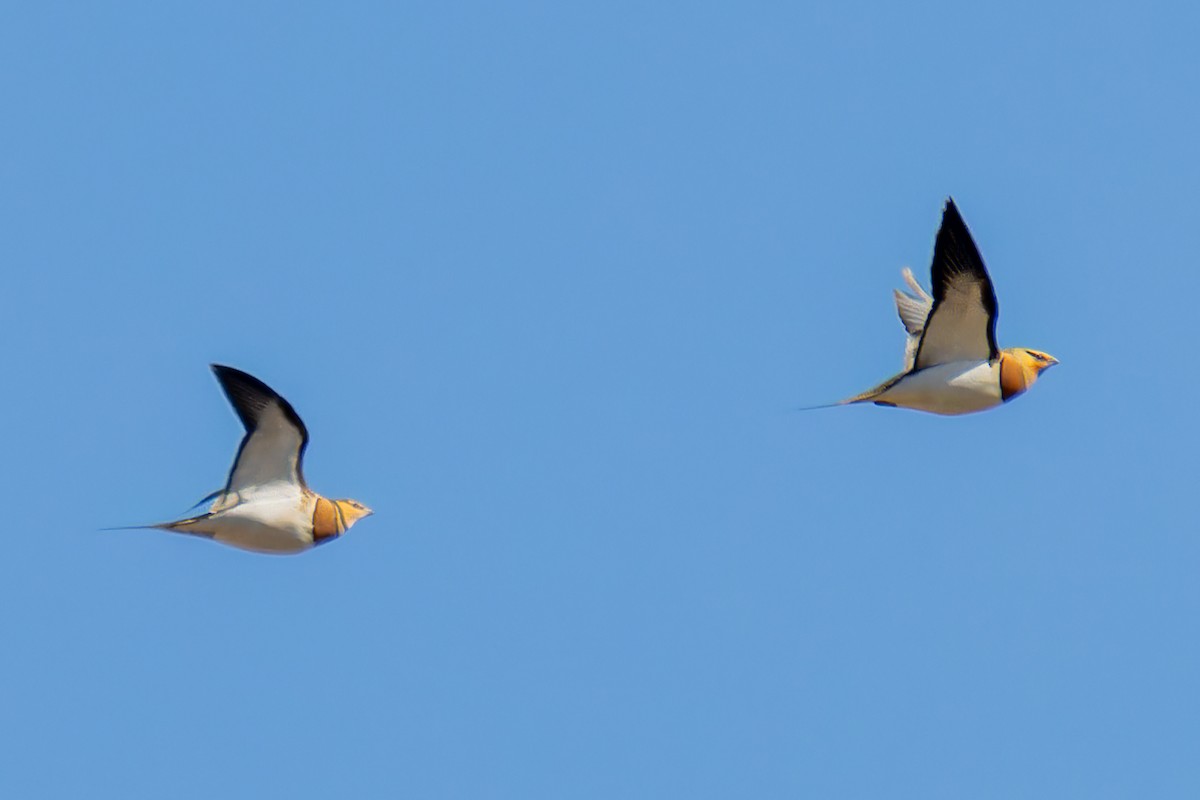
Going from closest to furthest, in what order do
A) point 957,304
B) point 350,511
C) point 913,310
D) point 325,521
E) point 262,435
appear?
point 262,435 < point 325,521 < point 350,511 < point 957,304 < point 913,310

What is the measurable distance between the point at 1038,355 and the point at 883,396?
2.42 metres

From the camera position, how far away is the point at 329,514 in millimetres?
24000

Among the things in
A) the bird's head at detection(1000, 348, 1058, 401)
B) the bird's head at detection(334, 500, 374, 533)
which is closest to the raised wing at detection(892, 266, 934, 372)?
the bird's head at detection(1000, 348, 1058, 401)

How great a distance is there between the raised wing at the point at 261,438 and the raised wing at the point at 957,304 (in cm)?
734

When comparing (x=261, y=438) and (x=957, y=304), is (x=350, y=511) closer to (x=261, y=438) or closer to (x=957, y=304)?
(x=261, y=438)

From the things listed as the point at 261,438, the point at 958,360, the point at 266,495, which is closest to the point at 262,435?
the point at 261,438

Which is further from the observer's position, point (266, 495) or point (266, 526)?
point (266, 495)

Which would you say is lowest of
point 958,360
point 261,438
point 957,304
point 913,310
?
point 958,360

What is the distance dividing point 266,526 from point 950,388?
8.03 meters

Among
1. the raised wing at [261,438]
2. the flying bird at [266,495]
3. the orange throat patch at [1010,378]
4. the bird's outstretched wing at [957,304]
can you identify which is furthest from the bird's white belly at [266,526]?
the orange throat patch at [1010,378]

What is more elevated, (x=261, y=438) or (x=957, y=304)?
(x=261, y=438)

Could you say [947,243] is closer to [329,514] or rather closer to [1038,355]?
[1038,355]

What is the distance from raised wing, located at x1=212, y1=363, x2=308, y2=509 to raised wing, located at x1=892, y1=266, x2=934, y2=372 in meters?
8.04

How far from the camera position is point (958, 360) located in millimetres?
25312
